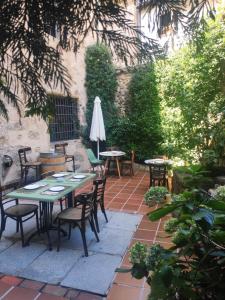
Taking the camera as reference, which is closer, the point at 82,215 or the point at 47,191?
the point at 82,215

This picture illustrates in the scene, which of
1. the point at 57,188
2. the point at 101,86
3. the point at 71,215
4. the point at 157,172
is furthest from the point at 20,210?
the point at 101,86

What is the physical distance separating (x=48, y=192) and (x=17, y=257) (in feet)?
2.68

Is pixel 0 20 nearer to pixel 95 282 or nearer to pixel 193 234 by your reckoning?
pixel 193 234

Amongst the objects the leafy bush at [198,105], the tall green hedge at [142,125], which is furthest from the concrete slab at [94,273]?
the tall green hedge at [142,125]

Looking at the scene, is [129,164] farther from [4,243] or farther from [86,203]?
[4,243]

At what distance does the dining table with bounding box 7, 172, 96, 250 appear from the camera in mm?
3242

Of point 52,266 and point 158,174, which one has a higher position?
point 158,174

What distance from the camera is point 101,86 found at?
8.77 m

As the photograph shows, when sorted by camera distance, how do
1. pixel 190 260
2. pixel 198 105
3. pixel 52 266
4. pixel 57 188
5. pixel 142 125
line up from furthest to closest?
1. pixel 142 125
2. pixel 198 105
3. pixel 57 188
4. pixel 52 266
5. pixel 190 260

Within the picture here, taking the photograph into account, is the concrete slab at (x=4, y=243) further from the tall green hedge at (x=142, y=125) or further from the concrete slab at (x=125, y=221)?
the tall green hedge at (x=142, y=125)

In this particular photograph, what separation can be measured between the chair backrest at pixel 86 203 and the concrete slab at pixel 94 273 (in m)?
0.49

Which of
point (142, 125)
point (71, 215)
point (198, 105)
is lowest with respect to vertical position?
point (71, 215)

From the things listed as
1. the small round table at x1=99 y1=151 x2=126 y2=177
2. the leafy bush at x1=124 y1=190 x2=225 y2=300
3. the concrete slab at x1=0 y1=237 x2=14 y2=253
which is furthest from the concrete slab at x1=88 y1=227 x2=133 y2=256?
the small round table at x1=99 y1=151 x2=126 y2=177

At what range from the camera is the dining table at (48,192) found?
324cm
